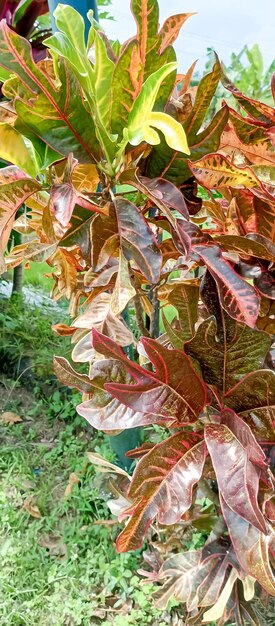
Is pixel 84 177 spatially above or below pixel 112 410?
above

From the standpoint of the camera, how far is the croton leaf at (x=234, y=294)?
544 mm

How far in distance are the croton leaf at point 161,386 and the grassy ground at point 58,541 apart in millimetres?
658

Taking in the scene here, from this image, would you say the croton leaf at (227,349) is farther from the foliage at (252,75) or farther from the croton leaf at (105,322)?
the foliage at (252,75)

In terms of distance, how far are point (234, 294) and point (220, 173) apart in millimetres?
153

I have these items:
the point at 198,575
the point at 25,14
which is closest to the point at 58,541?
the point at 198,575

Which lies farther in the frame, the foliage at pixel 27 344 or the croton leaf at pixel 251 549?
the foliage at pixel 27 344

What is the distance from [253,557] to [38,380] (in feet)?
4.68

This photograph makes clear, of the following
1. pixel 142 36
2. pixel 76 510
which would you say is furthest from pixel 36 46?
pixel 76 510

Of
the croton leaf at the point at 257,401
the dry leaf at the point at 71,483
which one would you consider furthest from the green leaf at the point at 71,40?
the dry leaf at the point at 71,483

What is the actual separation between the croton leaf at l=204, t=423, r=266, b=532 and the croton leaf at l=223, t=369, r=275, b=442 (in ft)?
0.16

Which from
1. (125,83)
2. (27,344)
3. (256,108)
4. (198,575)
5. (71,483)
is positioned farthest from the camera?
(27,344)

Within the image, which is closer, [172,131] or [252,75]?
[172,131]

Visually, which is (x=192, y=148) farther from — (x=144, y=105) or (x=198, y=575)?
(x=198, y=575)

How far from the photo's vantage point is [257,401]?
0.67 m
